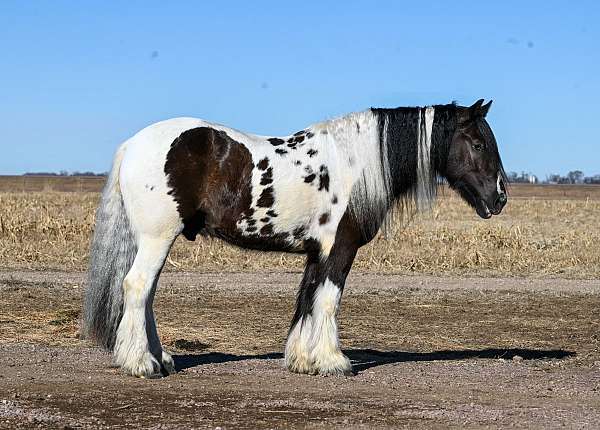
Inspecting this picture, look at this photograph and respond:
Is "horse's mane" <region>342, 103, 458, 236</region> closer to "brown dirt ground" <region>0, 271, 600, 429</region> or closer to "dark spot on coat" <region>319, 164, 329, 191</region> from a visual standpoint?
"dark spot on coat" <region>319, 164, 329, 191</region>

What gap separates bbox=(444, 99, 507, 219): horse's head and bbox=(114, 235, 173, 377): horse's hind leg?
303 centimetres

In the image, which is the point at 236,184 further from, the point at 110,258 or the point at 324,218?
the point at 110,258

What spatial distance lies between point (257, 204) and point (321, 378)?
5.82ft

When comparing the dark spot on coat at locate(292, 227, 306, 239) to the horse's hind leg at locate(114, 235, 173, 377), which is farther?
the dark spot on coat at locate(292, 227, 306, 239)

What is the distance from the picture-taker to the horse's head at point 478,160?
33.3ft

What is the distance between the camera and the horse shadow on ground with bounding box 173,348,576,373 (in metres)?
10.7

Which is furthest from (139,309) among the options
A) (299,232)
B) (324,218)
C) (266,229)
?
(324,218)

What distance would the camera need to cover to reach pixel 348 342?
1249 centimetres

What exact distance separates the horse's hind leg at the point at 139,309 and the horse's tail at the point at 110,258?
300 millimetres

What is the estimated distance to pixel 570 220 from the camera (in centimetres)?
3984

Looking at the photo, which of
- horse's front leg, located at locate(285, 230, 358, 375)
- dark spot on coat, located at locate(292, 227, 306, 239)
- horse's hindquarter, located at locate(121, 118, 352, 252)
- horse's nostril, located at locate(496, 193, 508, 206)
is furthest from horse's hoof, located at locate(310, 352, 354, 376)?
horse's nostril, located at locate(496, 193, 508, 206)

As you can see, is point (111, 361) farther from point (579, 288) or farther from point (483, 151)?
point (579, 288)

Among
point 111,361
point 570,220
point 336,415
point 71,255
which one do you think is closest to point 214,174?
point 111,361

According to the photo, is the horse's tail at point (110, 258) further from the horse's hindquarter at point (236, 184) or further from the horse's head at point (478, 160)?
the horse's head at point (478, 160)
